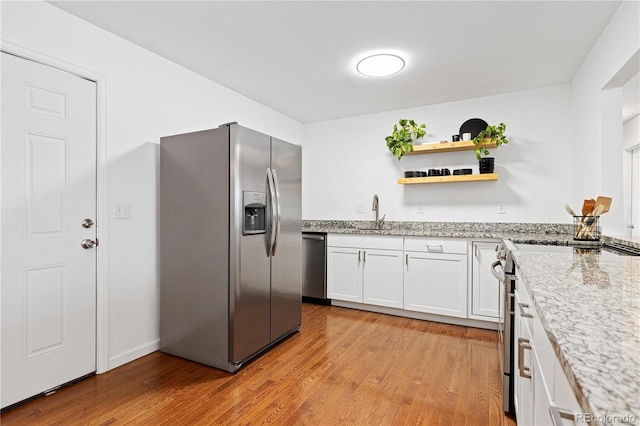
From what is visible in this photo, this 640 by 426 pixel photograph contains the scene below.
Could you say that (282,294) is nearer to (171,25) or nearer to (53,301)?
(53,301)

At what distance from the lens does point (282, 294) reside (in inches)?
110

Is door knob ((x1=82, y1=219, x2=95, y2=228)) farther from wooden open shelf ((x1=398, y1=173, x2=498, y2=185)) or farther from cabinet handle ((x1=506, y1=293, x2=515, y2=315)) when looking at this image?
wooden open shelf ((x1=398, y1=173, x2=498, y2=185))

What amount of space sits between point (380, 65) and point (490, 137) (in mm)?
1521

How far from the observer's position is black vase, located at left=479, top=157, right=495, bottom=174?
3.46m

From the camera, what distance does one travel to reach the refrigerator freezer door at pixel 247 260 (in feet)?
7.48

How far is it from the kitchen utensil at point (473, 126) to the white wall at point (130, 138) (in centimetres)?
293

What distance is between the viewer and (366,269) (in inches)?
143

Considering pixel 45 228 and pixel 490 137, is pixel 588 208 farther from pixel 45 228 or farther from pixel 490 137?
pixel 45 228

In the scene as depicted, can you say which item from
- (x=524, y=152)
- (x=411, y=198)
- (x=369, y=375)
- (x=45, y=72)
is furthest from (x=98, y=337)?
(x=524, y=152)

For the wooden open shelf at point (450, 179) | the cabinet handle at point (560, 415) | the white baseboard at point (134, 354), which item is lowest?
the white baseboard at point (134, 354)

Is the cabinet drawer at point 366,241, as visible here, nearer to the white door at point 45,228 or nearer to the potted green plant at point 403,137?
the potted green plant at point 403,137

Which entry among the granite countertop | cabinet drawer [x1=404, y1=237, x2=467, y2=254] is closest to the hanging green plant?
the granite countertop

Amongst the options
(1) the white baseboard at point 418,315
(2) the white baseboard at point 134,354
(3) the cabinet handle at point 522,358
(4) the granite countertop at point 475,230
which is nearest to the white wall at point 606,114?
(4) the granite countertop at point 475,230

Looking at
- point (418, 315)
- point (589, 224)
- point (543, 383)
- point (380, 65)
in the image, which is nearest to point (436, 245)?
point (418, 315)
